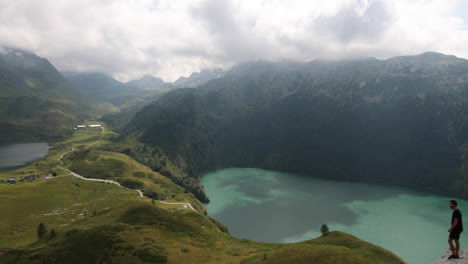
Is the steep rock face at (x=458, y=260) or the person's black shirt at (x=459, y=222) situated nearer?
the person's black shirt at (x=459, y=222)

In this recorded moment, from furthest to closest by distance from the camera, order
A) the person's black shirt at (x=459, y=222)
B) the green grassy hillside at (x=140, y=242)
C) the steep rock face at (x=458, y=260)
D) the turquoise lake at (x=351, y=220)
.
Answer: the turquoise lake at (x=351, y=220), the green grassy hillside at (x=140, y=242), the steep rock face at (x=458, y=260), the person's black shirt at (x=459, y=222)

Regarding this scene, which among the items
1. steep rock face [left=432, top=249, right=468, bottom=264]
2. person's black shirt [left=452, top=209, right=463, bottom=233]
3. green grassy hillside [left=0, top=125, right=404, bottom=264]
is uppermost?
person's black shirt [left=452, top=209, right=463, bottom=233]

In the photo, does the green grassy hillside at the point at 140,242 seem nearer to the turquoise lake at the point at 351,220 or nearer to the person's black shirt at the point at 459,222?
the person's black shirt at the point at 459,222

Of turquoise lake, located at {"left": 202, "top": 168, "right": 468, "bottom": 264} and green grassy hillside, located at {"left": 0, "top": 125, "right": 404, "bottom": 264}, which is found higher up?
green grassy hillside, located at {"left": 0, "top": 125, "right": 404, "bottom": 264}

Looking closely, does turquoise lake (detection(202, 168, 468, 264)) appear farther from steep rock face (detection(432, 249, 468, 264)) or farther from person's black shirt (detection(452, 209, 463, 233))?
person's black shirt (detection(452, 209, 463, 233))

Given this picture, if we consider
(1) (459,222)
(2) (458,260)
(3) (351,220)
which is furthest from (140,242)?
(3) (351,220)

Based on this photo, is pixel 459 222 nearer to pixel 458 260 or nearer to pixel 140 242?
pixel 458 260

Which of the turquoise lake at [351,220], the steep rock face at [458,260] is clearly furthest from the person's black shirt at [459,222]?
the turquoise lake at [351,220]

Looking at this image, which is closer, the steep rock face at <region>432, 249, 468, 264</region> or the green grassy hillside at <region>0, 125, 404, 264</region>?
the steep rock face at <region>432, 249, 468, 264</region>

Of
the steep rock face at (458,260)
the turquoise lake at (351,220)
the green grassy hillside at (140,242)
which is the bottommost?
the turquoise lake at (351,220)

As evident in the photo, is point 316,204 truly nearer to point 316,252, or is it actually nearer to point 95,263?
point 316,252

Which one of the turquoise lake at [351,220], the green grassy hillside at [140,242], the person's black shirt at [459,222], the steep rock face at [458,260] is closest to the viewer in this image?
the person's black shirt at [459,222]

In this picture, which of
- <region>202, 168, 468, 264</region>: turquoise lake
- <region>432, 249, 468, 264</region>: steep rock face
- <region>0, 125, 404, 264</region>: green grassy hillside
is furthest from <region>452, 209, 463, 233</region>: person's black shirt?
<region>202, 168, 468, 264</region>: turquoise lake
